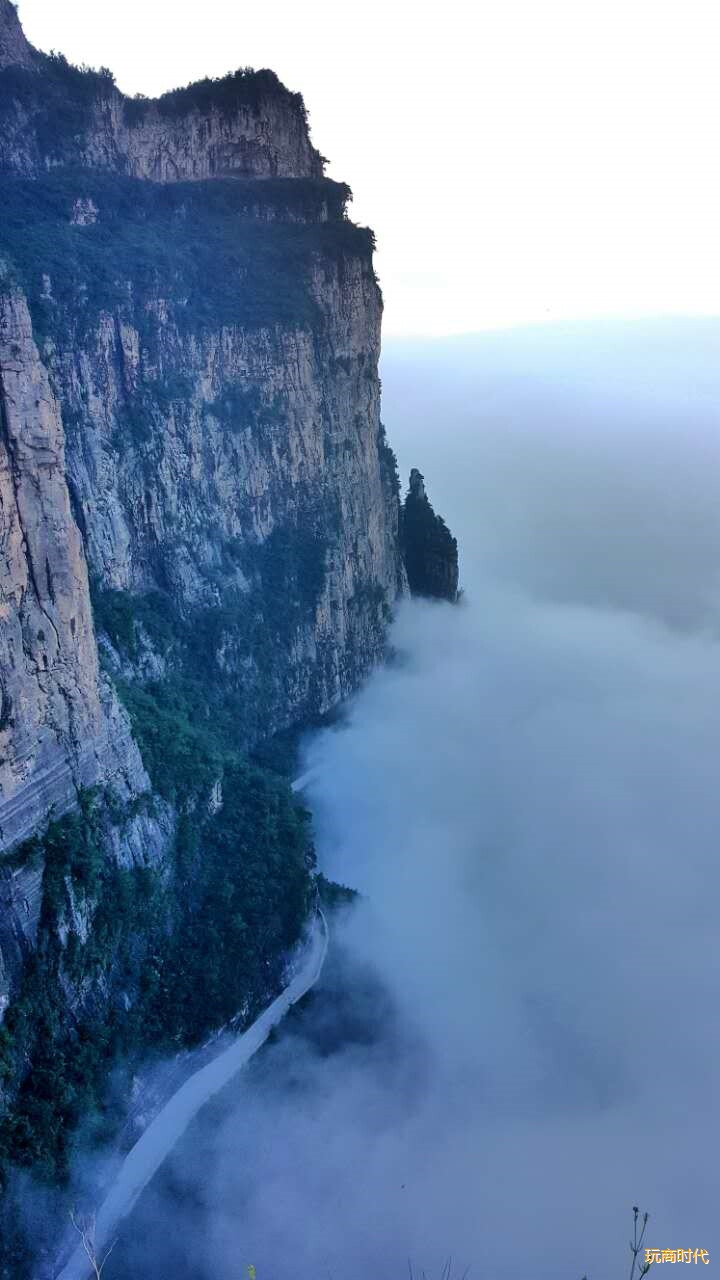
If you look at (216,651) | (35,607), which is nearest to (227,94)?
(216,651)

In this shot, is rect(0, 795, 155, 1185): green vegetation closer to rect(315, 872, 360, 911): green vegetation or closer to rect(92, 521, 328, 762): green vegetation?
rect(92, 521, 328, 762): green vegetation

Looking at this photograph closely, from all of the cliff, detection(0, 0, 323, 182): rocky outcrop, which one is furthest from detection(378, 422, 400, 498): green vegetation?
detection(0, 0, 323, 182): rocky outcrop

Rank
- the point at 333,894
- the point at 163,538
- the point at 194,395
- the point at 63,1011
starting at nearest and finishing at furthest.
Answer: the point at 63,1011 < the point at 333,894 < the point at 163,538 < the point at 194,395

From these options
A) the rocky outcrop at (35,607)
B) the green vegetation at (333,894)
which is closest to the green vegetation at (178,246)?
the rocky outcrop at (35,607)

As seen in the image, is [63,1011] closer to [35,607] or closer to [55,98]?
[35,607]

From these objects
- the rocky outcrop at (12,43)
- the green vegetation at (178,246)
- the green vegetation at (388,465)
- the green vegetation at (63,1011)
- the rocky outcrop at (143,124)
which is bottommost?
the green vegetation at (63,1011)

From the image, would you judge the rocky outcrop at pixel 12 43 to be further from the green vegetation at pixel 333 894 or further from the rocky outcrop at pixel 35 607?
the green vegetation at pixel 333 894
